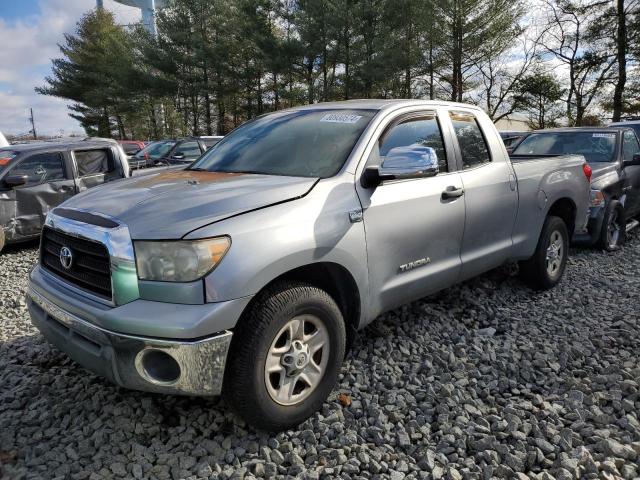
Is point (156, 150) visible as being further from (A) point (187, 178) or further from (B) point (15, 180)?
(A) point (187, 178)

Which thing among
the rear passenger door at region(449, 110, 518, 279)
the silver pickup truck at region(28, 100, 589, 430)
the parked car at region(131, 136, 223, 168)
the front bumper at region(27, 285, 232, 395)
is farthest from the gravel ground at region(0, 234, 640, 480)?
the parked car at region(131, 136, 223, 168)

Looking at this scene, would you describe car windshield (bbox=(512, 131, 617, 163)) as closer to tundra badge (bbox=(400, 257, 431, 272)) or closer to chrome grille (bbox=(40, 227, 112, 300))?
tundra badge (bbox=(400, 257, 431, 272))

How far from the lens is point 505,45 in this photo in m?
26.1

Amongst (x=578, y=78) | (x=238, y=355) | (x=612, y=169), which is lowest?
(x=238, y=355)

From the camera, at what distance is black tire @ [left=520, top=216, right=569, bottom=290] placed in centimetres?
460

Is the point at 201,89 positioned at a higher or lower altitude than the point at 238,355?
higher

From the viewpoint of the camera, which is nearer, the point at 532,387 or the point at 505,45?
the point at 532,387

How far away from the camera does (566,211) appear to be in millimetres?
5062

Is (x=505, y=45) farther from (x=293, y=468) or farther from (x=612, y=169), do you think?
(x=293, y=468)

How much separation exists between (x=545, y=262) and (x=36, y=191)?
6656mm

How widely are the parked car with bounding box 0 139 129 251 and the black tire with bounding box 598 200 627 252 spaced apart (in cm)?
700

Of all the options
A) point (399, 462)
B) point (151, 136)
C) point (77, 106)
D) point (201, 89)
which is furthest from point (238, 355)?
point (77, 106)

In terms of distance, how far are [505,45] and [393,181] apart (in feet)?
87.7

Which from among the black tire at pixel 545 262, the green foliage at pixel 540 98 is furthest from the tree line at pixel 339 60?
the black tire at pixel 545 262
